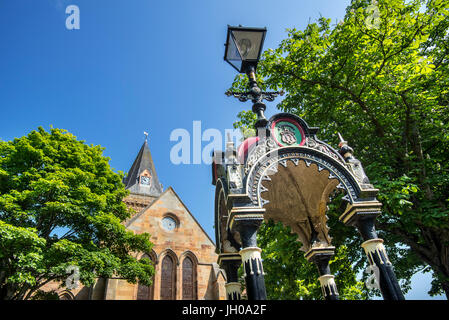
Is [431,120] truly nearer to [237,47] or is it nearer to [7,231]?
[237,47]

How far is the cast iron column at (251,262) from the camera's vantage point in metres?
4.49

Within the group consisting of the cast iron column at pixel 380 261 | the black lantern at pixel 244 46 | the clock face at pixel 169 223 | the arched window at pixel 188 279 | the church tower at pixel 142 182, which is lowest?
the cast iron column at pixel 380 261

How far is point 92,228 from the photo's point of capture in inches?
552

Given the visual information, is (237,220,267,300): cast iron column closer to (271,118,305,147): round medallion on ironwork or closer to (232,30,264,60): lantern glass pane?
(271,118,305,147): round medallion on ironwork

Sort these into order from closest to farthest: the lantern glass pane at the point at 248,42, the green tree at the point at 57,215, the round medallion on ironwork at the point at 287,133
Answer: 1. the round medallion on ironwork at the point at 287,133
2. the lantern glass pane at the point at 248,42
3. the green tree at the point at 57,215

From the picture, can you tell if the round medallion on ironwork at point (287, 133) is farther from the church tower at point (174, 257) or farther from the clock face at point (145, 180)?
the clock face at point (145, 180)

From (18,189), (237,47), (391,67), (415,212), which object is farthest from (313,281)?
(18,189)

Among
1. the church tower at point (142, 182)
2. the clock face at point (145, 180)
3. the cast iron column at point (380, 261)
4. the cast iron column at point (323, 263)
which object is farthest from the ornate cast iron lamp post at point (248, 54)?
the clock face at point (145, 180)

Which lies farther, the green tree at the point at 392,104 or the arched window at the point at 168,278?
the arched window at the point at 168,278

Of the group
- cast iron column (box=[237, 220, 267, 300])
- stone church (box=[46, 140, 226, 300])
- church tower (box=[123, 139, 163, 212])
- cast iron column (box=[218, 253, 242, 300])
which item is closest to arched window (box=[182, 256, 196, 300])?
stone church (box=[46, 140, 226, 300])

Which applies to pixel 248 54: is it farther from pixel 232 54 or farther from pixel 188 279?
pixel 188 279

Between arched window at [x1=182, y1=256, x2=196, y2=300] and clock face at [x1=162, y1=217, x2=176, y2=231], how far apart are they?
289 cm

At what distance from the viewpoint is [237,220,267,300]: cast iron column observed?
4.49 meters
